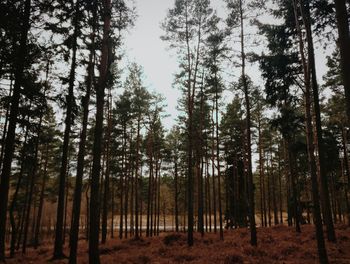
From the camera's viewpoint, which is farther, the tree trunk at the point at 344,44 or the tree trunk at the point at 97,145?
the tree trunk at the point at 97,145

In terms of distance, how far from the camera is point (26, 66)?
11.5 meters

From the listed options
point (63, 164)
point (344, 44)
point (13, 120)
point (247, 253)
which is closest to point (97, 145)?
point (13, 120)

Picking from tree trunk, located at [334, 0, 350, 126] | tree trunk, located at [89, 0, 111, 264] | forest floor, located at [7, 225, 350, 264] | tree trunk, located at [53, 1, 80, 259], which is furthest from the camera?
tree trunk, located at [53, 1, 80, 259]

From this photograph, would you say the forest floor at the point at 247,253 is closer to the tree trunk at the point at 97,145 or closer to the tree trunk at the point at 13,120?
the tree trunk at the point at 97,145

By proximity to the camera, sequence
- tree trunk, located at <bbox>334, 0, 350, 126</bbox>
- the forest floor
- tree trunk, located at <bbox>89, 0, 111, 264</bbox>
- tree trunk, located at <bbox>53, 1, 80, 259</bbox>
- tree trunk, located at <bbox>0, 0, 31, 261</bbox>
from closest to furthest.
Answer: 1. tree trunk, located at <bbox>334, 0, 350, 126</bbox>
2. tree trunk, located at <bbox>0, 0, 31, 261</bbox>
3. tree trunk, located at <bbox>89, 0, 111, 264</bbox>
4. the forest floor
5. tree trunk, located at <bbox>53, 1, 80, 259</bbox>

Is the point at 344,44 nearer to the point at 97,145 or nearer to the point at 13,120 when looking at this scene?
the point at 97,145

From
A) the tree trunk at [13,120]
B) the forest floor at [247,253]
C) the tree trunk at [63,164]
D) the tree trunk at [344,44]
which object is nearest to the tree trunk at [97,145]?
the tree trunk at [13,120]

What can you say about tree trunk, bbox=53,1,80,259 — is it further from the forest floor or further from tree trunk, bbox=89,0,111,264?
tree trunk, bbox=89,0,111,264

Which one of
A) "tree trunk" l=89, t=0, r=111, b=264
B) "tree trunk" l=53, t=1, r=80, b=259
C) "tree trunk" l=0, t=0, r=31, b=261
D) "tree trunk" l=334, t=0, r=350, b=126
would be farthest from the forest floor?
"tree trunk" l=334, t=0, r=350, b=126

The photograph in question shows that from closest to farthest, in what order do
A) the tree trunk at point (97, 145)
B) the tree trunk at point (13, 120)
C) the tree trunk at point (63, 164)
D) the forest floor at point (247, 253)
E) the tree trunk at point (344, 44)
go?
1. the tree trunk at point (344, 44)
2. the tree trunk at point (13, 120)
3. the tree trunk at point (97, 145)
4. the forest floor at point (247, 253)
5. the tree trunk at point (63, 164)

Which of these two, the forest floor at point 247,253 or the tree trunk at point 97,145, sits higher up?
the tree trunk at point 97,145

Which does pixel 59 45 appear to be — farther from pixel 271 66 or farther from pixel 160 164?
pixel 160 164

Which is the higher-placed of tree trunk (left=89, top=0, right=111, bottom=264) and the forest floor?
tree trunk (left=89, top=0, right=111, bottom=264)

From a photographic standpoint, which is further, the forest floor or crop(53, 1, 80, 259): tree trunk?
crop(53, 1, 80, 259): tree trunk
